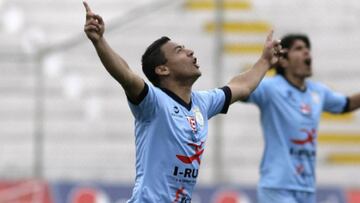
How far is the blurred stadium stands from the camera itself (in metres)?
15.1

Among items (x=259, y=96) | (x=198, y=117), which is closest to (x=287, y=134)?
(x=259, y=96)

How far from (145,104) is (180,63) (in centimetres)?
43

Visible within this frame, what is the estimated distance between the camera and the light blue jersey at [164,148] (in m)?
6.71

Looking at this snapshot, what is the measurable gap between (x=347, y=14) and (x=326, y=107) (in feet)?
22.8

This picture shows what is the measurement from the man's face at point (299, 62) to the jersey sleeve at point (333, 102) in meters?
0.41

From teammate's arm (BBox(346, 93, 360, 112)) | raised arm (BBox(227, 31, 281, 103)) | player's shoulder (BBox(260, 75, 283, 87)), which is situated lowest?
teammate's arm (BBox(346, 93, 360, 112))

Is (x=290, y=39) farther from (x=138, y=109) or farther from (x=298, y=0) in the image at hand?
(x=298, y=0)

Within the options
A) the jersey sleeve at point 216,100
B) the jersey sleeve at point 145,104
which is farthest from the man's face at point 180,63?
the jersey sleeve at point 216,100

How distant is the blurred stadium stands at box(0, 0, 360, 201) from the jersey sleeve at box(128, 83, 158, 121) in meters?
7.79

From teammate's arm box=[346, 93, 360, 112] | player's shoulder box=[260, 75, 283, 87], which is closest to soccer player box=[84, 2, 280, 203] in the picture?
player's shoulder box=[260, 75, 283, 87]

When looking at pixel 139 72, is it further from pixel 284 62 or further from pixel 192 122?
pixel 192 122

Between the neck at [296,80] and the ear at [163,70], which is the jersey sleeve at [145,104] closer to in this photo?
the ear at [163,70]

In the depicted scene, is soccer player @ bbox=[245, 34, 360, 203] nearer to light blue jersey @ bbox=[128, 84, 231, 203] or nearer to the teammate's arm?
the teammate's arm

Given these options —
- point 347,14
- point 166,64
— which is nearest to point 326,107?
point 166,64
